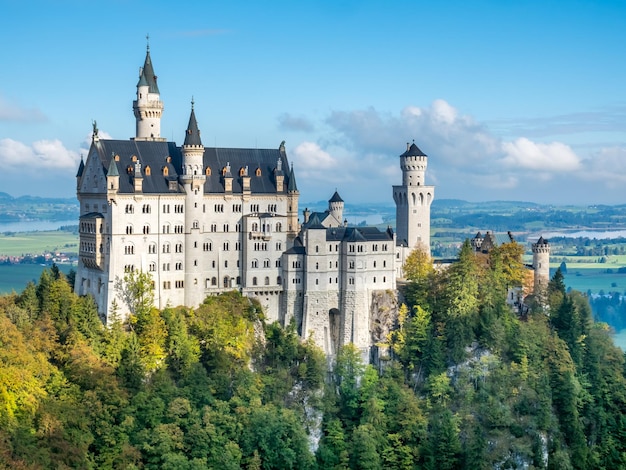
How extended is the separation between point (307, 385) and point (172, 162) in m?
23.0

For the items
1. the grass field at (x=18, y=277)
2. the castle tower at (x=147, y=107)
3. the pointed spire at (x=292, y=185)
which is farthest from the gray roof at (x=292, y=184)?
the grass field at (x=18, y=277)

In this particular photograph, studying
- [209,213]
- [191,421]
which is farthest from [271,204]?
[191,421]

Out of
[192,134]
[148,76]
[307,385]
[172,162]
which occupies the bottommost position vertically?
[307,385]

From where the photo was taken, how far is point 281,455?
88.6 m

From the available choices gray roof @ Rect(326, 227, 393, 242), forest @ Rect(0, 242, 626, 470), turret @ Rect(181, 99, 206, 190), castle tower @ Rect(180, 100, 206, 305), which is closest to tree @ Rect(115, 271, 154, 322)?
forest @ Rect(0, 242, 626, 470)

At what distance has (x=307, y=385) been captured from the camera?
9531 centimetres

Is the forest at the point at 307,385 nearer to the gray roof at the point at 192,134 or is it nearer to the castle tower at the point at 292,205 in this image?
the castle tower at the point at 292,205

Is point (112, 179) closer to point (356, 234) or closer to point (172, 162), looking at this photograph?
point (172, 162)

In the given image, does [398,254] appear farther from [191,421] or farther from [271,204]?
[191,421]

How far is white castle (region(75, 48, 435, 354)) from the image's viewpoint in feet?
307

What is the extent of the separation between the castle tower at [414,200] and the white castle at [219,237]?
2.49 m

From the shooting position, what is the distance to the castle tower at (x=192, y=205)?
96.4 meters

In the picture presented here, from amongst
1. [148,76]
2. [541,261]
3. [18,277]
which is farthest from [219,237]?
[18,277]

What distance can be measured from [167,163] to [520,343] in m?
35.5
